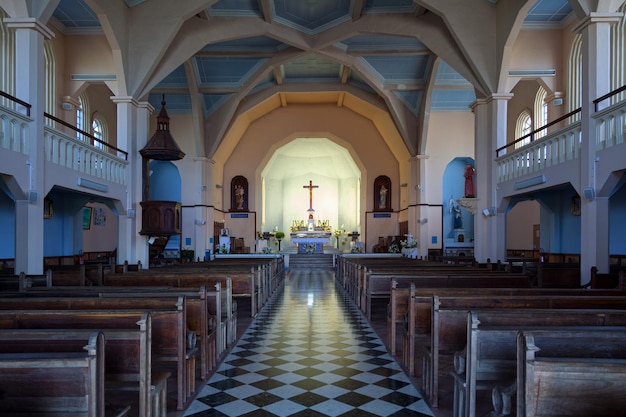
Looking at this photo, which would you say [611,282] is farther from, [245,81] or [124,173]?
[245,81]

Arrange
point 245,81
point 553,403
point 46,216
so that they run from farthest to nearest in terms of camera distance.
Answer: point 245,81
point 46,216
point 553,403

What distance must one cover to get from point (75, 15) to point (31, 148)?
667cm

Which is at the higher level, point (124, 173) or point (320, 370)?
point (124, 173)

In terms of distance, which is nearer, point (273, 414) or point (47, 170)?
point (273, 414)

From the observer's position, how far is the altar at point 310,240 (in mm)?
25672

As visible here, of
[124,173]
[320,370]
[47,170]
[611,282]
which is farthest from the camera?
[124,173]

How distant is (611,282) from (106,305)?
723cm

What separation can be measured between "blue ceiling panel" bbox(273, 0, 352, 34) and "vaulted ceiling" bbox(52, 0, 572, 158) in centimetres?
3

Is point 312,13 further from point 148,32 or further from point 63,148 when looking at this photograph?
point 63,148

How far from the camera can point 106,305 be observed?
4.55 metres

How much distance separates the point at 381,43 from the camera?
1803 cm

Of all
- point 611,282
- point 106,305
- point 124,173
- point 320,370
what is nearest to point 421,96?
point 124,173

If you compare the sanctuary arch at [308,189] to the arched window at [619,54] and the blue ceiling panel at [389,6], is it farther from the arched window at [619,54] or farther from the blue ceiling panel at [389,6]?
the arched window at [619,54]

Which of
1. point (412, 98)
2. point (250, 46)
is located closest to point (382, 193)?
point (412, 98)
